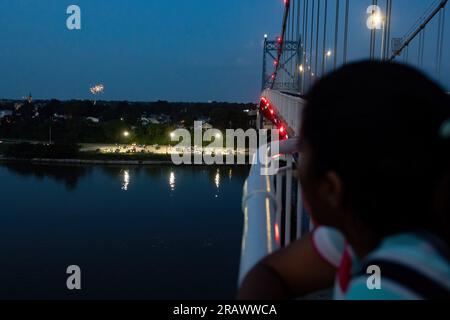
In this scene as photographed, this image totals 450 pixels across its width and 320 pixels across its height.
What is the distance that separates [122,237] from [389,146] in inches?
689

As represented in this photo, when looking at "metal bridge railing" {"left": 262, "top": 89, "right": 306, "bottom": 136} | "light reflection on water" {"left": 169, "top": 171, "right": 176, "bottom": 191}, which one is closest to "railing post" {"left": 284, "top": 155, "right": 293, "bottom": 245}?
"metal bridge railing" {"left": 262, "top": 89, "right": 306, "bottom": 136}

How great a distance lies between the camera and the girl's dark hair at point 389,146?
52 centimetres

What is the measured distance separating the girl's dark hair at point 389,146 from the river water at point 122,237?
731 centimetres

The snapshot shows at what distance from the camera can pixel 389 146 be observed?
1.69ft

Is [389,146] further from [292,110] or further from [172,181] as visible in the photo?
[172,181]

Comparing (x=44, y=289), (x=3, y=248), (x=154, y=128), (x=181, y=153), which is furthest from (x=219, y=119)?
(x=44, y=289)

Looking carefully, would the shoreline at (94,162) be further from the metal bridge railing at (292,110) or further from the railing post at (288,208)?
the railing post at (288,208)

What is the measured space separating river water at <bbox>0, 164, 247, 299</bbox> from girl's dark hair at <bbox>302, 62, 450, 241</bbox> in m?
7.31

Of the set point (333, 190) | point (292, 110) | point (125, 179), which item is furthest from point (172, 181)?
point (333, 190)

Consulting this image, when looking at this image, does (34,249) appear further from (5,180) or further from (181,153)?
(181,153)

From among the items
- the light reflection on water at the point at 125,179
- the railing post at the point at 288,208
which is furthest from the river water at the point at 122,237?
the railing post at the point at 288,208

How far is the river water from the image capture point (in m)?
13.1

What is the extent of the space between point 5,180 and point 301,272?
33442 mm

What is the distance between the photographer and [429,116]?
20.7 inches
